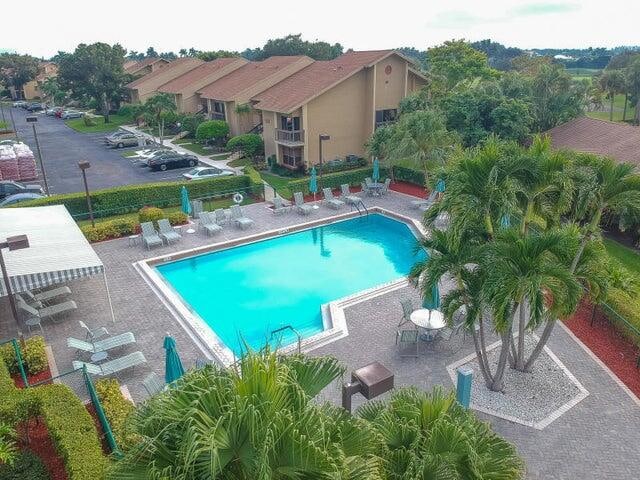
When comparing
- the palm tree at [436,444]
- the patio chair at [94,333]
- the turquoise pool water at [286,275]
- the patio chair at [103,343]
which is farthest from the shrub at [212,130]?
the palm tree at [436,444]

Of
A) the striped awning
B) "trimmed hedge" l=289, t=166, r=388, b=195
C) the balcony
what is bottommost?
"trimmed hedge" l=289, t=166, r=388, b=195

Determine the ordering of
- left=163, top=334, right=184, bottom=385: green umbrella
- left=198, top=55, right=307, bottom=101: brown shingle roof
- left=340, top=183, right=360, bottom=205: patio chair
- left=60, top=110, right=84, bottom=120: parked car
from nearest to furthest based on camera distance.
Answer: left=163, top=334, right=184, bottom=385: green umbrella < left=340, top=183, right=360, bottom=205: patio chair < left=198, top=55, right=307, bottom=101: brown shingle roof < left=60, top=110, right=84, bottom=120: parked car

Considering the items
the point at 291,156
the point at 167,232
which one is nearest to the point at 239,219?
the point at 167,232

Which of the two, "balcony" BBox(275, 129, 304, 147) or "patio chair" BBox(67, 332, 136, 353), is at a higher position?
"balcony" BBox(275, 129, 304, 147)

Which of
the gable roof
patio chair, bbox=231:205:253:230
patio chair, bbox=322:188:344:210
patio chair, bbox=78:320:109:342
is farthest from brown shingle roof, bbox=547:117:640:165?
patio chair, bbox=78:320:109:342

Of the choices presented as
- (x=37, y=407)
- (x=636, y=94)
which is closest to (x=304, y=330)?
(x=37, y=407)

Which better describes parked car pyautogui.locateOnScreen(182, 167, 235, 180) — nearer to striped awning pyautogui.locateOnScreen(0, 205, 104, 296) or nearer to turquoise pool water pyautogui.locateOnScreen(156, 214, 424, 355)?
turquoise pool water pyautogui.locateOnScreen(156, 214, 424, 355)
